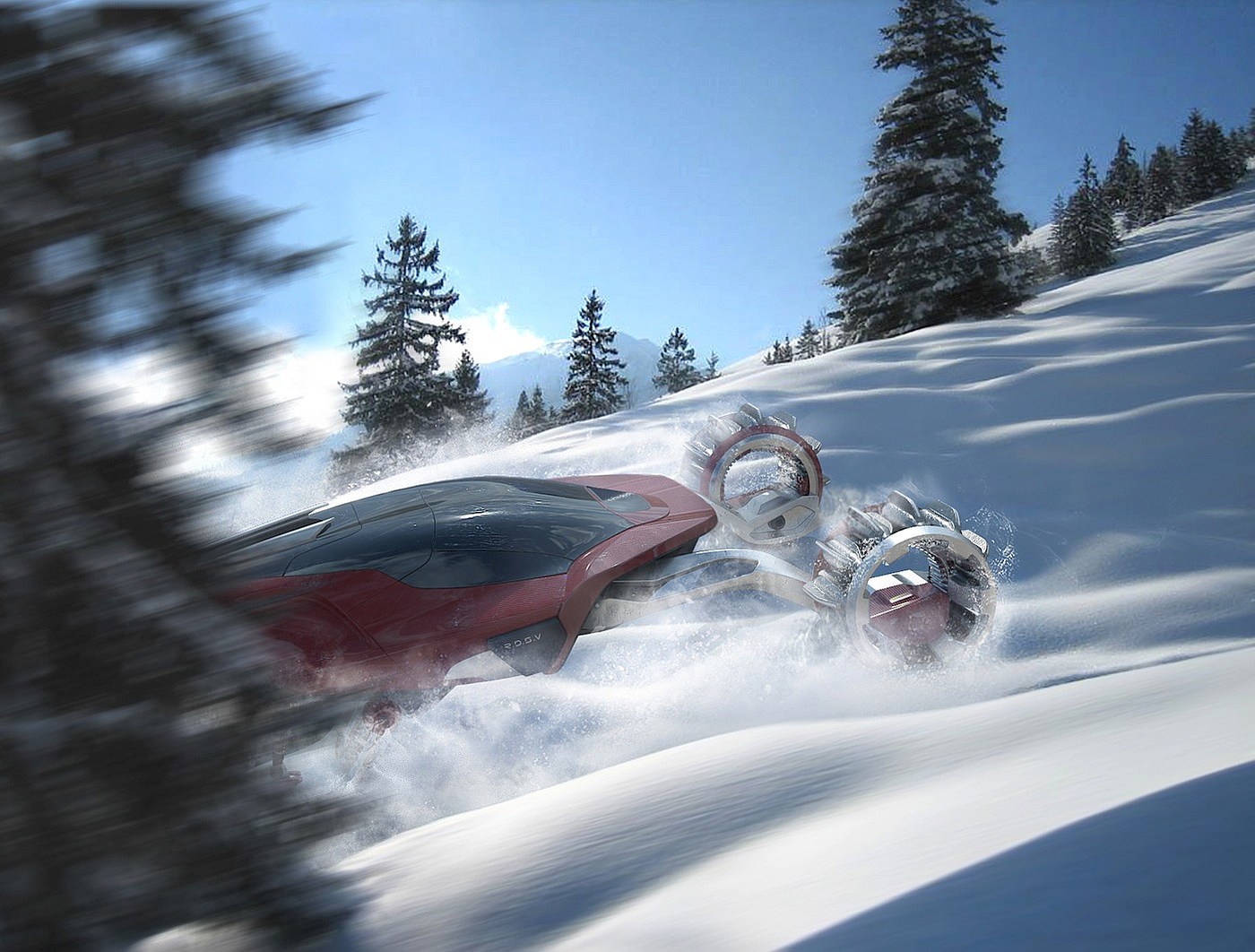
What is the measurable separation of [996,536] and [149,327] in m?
5.02

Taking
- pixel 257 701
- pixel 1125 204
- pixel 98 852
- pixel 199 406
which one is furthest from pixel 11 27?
pixel 1125 204

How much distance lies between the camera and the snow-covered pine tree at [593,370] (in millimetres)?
33719

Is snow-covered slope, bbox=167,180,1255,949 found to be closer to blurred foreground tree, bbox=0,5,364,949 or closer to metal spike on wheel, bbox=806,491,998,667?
metal spike on wheel, bbox=806,491,998,667

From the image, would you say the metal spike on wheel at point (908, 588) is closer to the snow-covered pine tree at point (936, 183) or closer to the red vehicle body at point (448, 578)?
the red vehicle body at point (448, 578)

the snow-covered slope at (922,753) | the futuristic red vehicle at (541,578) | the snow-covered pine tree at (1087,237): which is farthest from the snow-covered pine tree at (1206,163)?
the futuristic red vehicle at (541,578)

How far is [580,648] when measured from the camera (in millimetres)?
3393

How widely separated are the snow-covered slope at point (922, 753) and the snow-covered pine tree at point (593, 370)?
26841mm

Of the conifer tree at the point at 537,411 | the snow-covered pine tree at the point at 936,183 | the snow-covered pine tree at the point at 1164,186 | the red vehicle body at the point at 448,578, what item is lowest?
the red vehicle body at the point at 448,578

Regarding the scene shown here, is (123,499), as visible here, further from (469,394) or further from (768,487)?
(469,394)

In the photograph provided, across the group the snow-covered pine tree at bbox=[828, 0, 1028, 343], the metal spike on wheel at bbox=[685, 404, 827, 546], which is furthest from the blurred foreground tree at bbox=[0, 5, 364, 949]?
the snow-covered pine tree at bbox=[828, 0, 1028, 343]

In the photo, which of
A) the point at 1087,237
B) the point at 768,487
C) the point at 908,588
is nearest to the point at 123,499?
the point at 908,588

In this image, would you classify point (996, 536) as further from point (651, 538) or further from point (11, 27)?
point (11, 27)

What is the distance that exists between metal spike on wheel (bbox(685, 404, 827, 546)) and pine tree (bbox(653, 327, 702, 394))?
4232cm

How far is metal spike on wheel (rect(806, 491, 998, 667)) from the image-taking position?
3.26m
